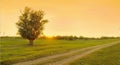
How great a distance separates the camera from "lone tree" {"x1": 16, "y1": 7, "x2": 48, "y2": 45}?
81887 millimetres

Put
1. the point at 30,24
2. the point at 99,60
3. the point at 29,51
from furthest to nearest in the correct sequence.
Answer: the point at 30,24, the point at 29,51, the point at 99,60

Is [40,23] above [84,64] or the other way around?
above

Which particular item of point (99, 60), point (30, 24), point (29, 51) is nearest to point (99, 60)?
point (99, 60)

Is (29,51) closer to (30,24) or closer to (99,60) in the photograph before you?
(99,60)

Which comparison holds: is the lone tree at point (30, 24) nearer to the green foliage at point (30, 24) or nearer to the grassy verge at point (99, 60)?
the green foliage at point (30, 24)

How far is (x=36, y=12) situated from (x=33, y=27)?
441 cm

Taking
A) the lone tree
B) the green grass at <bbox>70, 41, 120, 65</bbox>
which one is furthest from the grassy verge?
the lone tree

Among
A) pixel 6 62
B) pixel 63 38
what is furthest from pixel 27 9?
pixel 6 62

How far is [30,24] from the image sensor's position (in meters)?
82.8

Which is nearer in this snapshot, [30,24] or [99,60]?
[99,60]

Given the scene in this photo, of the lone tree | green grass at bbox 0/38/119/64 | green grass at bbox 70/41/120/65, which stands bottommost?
green grass at bbox 70/41/120/65

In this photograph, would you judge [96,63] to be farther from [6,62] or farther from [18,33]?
[18,33]

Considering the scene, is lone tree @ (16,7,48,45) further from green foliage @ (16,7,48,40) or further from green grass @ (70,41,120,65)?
green grass @ (70,41,120,65)

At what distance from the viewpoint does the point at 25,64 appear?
30141 mm
